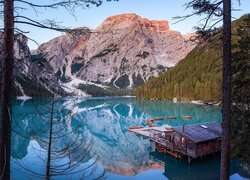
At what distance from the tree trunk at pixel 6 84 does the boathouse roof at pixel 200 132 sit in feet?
100

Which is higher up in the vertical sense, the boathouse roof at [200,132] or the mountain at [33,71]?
the mountain at [33,71]

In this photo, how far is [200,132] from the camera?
37.8m

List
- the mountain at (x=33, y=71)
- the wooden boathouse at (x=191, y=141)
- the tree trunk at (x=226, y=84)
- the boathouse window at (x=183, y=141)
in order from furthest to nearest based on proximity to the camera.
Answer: the boathouse window at (x=183, y=141), the wooden boathouse at (x=191, y=141), the tree trunk at (x=226, y=84), the mountain at (x=33, y=71)

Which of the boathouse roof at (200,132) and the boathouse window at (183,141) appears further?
the boathouse window at (183,141)

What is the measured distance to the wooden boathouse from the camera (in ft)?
114

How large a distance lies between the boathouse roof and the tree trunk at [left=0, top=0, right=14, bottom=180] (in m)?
30.6

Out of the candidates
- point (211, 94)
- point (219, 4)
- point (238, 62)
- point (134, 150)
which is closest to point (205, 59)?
point (211, 94)

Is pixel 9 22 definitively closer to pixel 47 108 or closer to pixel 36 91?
pixel 36 91

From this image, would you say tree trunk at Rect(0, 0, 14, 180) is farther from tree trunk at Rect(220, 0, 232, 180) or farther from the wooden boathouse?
the wooden boathouse

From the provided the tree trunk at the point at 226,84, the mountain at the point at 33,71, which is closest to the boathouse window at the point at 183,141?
the tree trunk at the point at 226,84

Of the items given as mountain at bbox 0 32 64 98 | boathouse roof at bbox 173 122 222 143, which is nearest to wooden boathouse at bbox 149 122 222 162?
boathouse roof at bbox 173 122 222 143

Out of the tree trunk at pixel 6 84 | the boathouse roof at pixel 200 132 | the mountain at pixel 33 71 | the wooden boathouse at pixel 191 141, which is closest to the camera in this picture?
the mountain at pixel 33 71

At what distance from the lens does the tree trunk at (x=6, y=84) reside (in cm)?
606

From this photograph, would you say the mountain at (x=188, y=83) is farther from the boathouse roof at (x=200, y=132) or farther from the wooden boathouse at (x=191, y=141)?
the wooden boathouse at (x=191, y=141)
